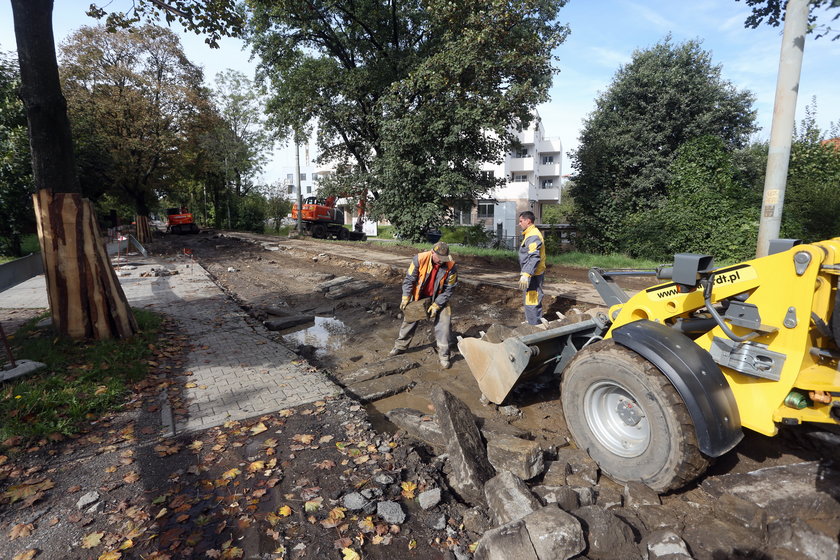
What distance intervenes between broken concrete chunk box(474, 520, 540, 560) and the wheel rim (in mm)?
1259

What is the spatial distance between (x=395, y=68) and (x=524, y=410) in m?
18.1

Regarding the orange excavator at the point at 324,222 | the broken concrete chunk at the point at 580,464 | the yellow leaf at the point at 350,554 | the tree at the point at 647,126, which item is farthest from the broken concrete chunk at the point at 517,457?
the orange excavator at the point at 324,222

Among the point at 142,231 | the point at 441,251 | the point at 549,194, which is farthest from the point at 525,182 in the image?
the point at 441,251

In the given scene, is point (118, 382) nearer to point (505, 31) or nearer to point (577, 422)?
point (577, 422)

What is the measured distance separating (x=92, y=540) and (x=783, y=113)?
8579 mm

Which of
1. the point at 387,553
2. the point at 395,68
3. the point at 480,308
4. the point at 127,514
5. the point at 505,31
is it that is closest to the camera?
the point at 387,553

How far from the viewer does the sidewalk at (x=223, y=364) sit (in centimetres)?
419

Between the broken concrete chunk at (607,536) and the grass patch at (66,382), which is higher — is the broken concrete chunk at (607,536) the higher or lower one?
the lower one

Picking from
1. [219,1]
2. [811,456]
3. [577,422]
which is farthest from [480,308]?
[219,1]

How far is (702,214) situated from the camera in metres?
13.7

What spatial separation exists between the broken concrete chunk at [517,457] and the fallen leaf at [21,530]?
312cm

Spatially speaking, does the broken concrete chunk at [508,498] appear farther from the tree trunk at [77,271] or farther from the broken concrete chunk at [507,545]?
the tree trunk at [77,271]

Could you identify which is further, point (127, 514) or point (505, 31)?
point (505, 31)

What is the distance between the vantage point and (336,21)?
804 inches
